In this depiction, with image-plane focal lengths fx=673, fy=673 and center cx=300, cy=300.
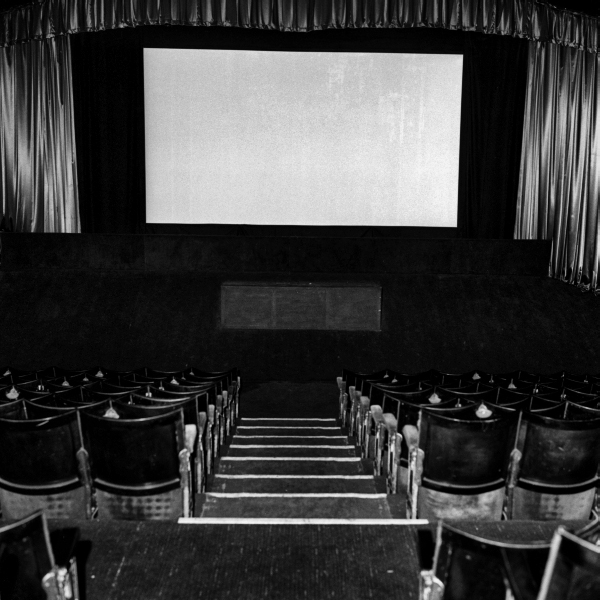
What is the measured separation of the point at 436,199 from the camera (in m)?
12.0

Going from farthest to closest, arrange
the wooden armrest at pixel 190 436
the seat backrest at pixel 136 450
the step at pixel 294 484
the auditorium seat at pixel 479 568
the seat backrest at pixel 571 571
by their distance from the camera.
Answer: the step at pixel 294 484, the wooden armrest at pixel 190 436, the seat backrest at pixel 136 450, the auditorium seat at pixel 479 568, the seat backrest at pixel 571 571

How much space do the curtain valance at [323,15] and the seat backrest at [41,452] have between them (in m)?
8.65

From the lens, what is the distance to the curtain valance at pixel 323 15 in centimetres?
1034

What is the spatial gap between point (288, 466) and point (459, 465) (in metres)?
1.67

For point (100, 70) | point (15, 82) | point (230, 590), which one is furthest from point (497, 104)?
point (230, 590)

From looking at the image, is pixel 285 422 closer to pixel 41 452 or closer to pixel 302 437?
pixel 302 437

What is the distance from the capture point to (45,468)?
128 inches

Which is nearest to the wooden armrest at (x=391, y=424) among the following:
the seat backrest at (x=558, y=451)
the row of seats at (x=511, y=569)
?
the seat backrest at (x=558, y=451)

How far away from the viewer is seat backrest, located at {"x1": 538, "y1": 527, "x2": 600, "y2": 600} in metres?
1.59

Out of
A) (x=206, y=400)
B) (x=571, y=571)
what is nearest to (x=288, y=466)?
(x=206, y=400)

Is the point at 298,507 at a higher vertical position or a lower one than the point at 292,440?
higher

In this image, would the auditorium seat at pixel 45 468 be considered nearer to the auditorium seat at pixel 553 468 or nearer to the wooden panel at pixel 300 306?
the auditorium seat at pixel 553 468

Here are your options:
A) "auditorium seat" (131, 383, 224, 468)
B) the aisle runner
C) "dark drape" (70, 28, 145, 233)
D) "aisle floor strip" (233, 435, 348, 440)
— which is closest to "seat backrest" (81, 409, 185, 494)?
the aisle runner

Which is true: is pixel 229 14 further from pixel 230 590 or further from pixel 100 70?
pixel 230 590
